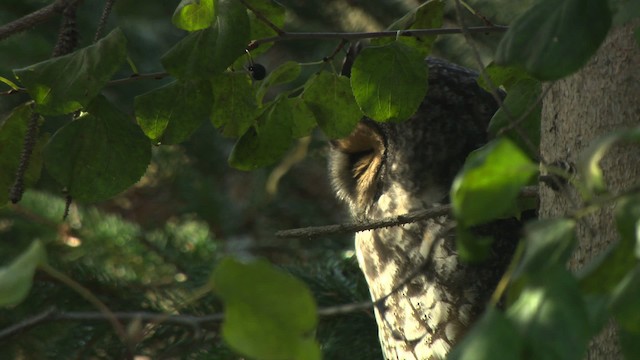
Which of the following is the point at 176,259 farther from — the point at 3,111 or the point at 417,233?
the point at 417,233

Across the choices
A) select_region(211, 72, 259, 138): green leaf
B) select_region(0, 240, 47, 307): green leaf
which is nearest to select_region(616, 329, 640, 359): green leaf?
select_region(0, 240, 47, 307): green leaf

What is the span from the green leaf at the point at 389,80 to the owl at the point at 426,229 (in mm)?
318

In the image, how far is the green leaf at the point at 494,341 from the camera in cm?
37

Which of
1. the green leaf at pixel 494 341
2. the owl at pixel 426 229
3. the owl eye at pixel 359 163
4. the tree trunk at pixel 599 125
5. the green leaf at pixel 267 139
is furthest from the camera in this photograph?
the owl eye at pixel 359 163

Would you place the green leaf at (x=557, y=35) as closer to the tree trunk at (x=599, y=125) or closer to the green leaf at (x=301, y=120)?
the tree trunk at (x=599, y=125)

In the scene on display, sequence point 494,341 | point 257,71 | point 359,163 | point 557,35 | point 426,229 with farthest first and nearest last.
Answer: point 359,163 < point 426,229 < point 257,71 < point 557,35 < point 494,341

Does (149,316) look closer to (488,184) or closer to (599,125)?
(488,184)

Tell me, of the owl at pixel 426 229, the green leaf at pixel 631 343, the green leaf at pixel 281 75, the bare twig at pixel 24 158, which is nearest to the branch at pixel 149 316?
the green leaf at pixel 631 343

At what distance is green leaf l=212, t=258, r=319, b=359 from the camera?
398mm

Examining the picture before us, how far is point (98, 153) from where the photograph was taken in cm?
74

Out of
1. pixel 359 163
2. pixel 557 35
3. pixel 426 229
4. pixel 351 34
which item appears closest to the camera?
pixel 557 35

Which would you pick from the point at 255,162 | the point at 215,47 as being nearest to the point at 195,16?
the point at 215,47

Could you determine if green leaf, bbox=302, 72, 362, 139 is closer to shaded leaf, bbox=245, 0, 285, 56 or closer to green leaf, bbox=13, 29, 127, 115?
shaded leaf, bbox=245, 0, 285, 56

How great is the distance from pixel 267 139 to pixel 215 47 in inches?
5.2
